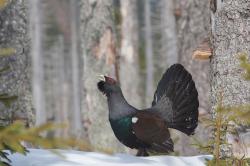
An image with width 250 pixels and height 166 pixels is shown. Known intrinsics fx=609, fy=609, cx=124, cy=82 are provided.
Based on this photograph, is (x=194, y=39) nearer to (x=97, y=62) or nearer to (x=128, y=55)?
(x=97, y=62)

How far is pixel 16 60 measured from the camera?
6328 mm

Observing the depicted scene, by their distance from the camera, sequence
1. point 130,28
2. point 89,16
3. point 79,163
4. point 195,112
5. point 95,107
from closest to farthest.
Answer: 1. point 79,163
2. point 195,112
3. point 95,107
4. point 89,16
5. point 130,28

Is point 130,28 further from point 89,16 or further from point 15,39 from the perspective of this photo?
point 15,39

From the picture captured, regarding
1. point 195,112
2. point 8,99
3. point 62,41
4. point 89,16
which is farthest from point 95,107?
point 62,41

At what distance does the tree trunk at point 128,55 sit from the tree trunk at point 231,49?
577 inches

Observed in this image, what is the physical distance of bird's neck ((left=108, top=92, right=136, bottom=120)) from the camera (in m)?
5.90

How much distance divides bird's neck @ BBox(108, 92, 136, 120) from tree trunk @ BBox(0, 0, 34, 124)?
96 centimetres

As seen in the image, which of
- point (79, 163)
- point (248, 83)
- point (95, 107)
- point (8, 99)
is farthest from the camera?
point (95, 107)

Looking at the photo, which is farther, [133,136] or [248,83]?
[133,136]

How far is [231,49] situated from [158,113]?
2.46 m

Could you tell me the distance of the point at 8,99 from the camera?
345 cm

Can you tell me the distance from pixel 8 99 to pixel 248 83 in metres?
1.81

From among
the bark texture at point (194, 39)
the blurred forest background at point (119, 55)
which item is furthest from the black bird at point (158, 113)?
the bark texture at point (194, 39)

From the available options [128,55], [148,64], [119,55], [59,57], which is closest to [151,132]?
[119,55]
